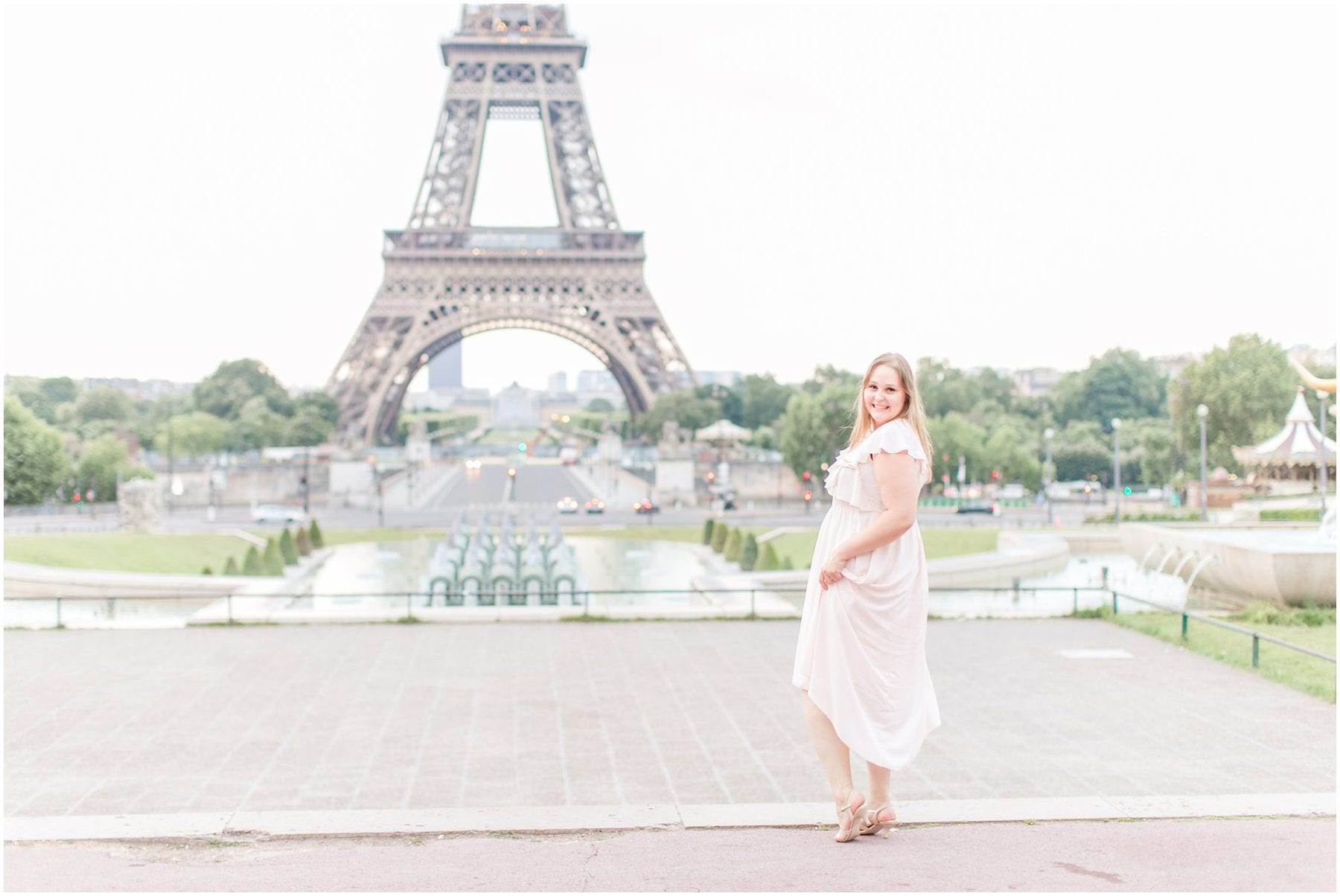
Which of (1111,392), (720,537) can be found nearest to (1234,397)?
(720,537)

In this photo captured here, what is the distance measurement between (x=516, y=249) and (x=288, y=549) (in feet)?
153

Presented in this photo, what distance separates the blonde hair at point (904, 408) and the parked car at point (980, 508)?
4449 centimetres

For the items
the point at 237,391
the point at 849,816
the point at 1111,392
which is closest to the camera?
the point at 849,816

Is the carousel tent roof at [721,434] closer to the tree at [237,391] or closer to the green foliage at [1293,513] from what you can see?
the green foliage at [1293,513]

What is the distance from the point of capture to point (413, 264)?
Answer: 241ft

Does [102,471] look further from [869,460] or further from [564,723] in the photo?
[869,460]

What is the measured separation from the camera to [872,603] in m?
4.82

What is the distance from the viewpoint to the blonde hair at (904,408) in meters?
4.82

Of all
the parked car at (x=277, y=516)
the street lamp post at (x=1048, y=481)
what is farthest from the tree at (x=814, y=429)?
the parked car at (x=277, y=516)

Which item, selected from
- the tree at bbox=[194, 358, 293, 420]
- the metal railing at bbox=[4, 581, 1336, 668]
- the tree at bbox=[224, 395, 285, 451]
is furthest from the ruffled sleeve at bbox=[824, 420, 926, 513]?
the tree at bbox=[194, 358, 293, 420]

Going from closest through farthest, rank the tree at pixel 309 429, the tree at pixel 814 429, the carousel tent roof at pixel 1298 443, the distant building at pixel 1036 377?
the carousel tent roof at pixel 1298 443, the tree at pixel 814 429, the tree at pixel 309 429, the distant building at pixel 1036 377

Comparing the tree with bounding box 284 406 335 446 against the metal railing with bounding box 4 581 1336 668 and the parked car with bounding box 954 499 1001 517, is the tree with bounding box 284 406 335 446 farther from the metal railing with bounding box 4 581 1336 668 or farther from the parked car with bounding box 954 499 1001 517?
the metal railing with bounding box 4 581 1336 668

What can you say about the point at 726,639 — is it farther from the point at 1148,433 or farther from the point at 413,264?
the point at 413,264

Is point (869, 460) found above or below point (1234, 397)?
below
